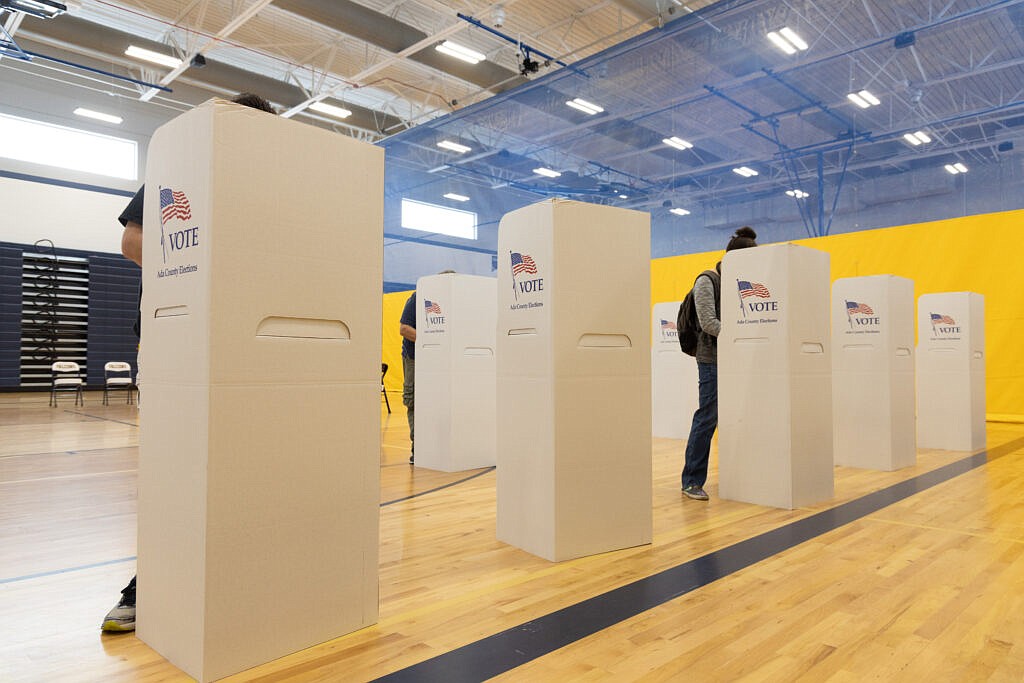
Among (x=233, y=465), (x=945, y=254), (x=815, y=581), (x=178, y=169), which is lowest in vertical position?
(x=815, y=581)

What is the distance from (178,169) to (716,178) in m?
8.25

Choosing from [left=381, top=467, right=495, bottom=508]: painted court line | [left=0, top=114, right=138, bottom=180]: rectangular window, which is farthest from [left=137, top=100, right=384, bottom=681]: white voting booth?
[left=0, top=114, right=138, bottom=180]: rectangular window

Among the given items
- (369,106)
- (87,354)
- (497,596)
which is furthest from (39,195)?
(497,596)

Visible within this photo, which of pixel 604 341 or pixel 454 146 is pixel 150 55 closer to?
pixel 454 146

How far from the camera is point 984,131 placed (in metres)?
7.34

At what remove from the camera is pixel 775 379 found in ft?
11.3

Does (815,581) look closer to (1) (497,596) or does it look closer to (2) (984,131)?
(1) (497,596)

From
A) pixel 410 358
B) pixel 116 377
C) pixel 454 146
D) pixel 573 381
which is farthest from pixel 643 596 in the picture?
pixel 116 377

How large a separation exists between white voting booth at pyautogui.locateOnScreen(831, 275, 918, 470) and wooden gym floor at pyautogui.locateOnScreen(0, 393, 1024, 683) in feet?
3.18

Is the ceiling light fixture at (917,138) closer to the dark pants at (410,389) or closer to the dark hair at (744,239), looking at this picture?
the dark hair at (744,239)

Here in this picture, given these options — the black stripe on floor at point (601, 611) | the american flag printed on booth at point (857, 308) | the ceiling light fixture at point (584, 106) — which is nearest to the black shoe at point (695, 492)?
the black stripe on floor at point (601, 611)

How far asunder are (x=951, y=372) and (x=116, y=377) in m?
13.3

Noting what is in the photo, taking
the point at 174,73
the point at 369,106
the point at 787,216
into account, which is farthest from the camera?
the point at 369,106

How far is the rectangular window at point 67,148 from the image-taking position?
38.6ft
